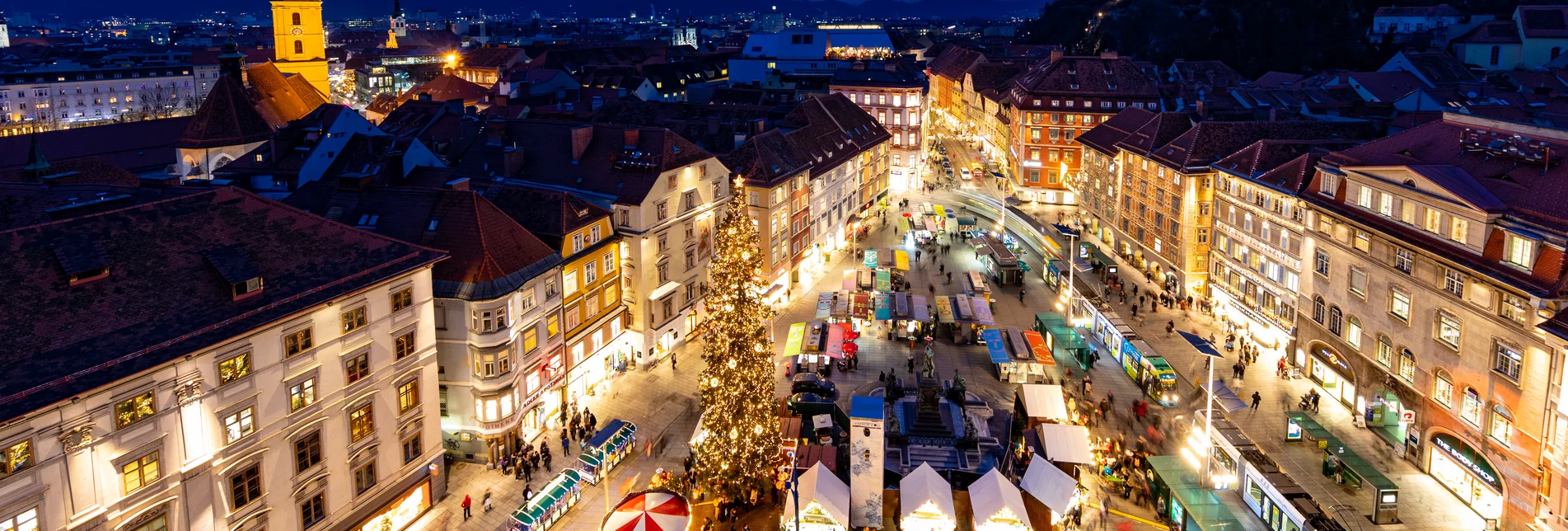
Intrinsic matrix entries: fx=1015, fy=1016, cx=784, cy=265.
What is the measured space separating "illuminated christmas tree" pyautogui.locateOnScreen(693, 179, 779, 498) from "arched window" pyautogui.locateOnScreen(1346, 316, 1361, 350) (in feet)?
102

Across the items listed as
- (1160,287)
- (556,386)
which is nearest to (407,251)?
(556,386)

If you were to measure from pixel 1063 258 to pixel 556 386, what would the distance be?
50.2m

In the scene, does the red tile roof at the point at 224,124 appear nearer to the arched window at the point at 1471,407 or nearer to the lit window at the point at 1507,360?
the arched window at the point at 1471,407

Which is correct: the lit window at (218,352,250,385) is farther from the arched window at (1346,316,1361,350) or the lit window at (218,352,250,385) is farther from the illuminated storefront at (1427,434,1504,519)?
the arched window at (1346,316,1361,350)

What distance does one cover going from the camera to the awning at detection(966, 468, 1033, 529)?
40000 millimetres

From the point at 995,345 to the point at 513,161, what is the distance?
107 ft

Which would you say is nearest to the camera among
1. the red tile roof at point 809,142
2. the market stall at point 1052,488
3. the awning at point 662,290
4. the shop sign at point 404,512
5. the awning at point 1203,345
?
the shop sign at point 404,512

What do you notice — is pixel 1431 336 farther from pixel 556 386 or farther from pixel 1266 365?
pixel 556 386

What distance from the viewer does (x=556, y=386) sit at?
5209 centimetres

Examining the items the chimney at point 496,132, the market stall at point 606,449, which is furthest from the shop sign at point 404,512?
the chimney at point 496,132

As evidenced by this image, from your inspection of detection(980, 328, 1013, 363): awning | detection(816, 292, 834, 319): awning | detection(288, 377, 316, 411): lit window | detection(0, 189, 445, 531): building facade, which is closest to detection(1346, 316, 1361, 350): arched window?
detection(980, 328, 1013, 363): awning

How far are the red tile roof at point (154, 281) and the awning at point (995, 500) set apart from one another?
79.0 ft

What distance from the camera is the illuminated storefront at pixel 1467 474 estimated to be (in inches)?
1649

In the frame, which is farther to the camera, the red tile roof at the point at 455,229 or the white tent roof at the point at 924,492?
the red tile roof at the point at 455,229
